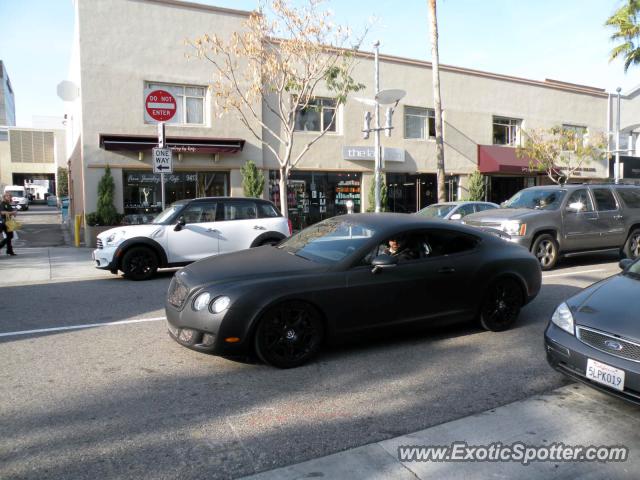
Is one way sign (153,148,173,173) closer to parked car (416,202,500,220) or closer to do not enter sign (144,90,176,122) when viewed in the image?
do not enter sign (144,90,176,122)

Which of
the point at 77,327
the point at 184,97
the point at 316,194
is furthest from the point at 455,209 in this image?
the point at 184,97

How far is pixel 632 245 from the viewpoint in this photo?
12094mm

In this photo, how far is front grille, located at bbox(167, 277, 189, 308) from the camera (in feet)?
16.6

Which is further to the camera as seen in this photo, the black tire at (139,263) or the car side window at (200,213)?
the car side window at (200,213)

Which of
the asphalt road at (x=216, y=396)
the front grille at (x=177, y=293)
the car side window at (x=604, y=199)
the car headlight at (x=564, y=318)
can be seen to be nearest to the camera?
the asphalt road at (x=216, y=396)

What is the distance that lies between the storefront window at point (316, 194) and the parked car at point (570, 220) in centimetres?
1009

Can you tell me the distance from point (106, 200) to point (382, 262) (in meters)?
14.2

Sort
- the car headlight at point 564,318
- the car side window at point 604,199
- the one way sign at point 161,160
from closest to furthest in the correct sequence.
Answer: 1. the car headlight at point 564,318
2. the one way sign at point 161,160
3. the car side window at point 604,199

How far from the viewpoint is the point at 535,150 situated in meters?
24.9

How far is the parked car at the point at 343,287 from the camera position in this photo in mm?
4762

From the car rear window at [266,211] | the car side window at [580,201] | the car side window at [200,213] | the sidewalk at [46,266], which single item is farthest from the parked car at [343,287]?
the sidewalk at [46,266]

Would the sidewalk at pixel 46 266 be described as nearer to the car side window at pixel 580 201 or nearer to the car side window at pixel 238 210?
the car side window at pixel 238 210

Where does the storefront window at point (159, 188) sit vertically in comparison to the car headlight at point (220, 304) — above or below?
above

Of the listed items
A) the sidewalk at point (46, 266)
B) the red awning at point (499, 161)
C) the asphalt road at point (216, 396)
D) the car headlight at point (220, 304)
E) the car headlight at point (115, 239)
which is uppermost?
the red awning at point (499, 161)
